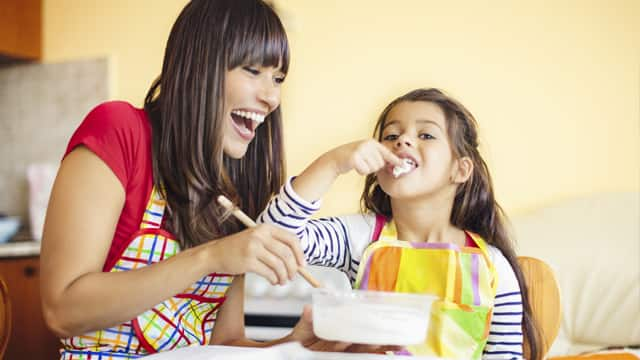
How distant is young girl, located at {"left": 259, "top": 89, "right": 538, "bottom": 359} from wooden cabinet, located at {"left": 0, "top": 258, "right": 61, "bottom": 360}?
5.58 feet

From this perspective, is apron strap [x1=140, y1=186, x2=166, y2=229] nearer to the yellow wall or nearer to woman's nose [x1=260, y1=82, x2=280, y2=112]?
woman's nose [x1=260, y1=82, x2=280, y2=112]

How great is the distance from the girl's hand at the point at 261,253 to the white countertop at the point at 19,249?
→ 1.98m

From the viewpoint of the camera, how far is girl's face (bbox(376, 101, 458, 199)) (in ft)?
4.38

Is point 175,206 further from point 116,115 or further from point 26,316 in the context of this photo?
point 26,316

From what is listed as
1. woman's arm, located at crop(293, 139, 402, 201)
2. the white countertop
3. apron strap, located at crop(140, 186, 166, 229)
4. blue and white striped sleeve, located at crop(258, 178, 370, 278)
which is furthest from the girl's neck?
the white countertop

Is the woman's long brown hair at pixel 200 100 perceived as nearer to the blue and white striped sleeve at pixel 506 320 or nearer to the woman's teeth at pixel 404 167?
the woman's teeth at pixel 404 167

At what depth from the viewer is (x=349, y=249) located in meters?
1.41

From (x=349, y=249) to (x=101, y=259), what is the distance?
0.57 meters

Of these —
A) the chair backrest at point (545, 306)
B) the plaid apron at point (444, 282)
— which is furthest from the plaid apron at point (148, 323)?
the chair backrest at point (545, 306)

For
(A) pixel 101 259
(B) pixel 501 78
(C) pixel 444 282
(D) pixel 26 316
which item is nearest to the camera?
(A) pixel 101 259

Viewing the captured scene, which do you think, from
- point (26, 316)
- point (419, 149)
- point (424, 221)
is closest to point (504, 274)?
point (424, 221)

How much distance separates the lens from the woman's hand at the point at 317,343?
0.96 metres

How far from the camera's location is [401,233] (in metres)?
1.43

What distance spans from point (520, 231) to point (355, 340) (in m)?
1.38
